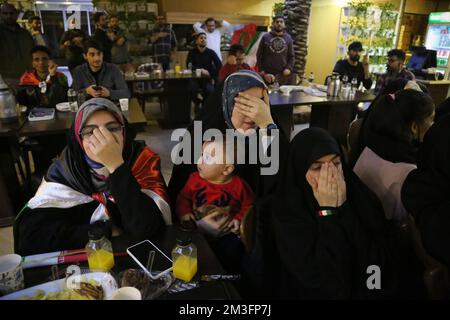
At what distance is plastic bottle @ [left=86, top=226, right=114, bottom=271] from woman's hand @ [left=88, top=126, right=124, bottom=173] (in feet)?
1.02

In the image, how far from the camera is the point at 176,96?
5.88m

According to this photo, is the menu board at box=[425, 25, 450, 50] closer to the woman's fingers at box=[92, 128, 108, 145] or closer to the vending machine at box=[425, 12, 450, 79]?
the vending machine at box=[425, 12, 450, 79]

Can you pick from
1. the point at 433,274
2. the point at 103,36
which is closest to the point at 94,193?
the point at 433,274

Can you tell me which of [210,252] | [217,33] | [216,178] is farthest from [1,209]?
[217,33]

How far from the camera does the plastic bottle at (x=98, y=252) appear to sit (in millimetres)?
1178

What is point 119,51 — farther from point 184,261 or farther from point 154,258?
point 184,261

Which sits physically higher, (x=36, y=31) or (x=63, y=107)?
(x=36, y=31)

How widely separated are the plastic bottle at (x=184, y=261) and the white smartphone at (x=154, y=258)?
45 mm

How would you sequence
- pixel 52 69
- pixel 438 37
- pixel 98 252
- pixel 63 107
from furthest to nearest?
1. pixel 438 37
2. pixel 52 69
3. pixel 63 107
4. pixel 98 252

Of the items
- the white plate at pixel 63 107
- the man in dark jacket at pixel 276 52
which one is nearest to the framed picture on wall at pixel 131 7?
the man in dark jacket at pixel 276 52

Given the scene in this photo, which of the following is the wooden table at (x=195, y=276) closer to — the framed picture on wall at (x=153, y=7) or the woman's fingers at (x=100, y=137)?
the woman's fingers at (x=100, y=137)

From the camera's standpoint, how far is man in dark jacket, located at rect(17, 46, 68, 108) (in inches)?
140

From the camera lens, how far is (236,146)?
173cm

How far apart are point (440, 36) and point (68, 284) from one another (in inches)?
443
